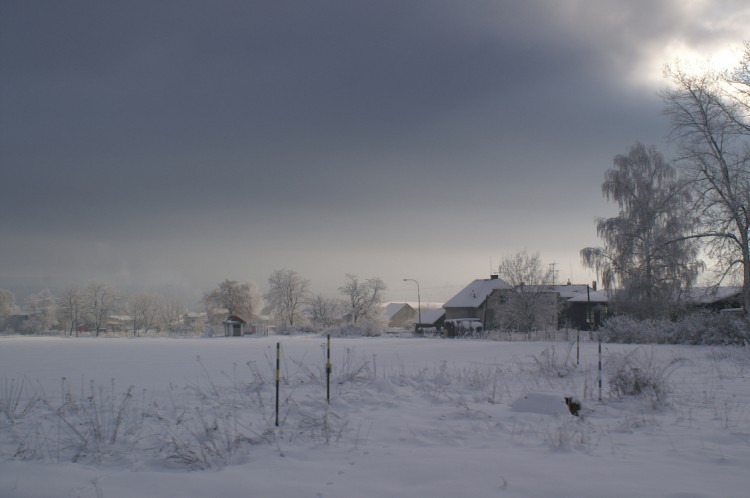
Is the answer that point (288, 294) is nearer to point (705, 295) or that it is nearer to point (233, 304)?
point (233, 304)

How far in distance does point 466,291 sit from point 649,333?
158 ft

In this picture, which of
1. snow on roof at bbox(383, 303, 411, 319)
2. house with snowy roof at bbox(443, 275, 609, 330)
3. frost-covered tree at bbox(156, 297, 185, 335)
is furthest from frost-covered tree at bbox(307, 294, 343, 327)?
frost-covered tree at bbox(156, 297, 185, 335)

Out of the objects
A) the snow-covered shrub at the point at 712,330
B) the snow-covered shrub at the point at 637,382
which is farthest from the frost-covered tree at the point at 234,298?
the snow-covered shrub at the point at 637,382

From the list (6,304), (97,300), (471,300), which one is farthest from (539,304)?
(6,304)

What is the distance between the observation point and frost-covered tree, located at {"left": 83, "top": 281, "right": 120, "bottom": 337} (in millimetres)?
102500

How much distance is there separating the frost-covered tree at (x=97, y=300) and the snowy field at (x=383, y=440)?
327ft

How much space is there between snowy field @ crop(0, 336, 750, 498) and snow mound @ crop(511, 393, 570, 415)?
1.3 inches

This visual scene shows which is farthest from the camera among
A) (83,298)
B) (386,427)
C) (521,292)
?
(83,298)

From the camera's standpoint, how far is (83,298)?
4043 inches

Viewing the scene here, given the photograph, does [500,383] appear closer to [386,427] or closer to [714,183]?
[386,427]

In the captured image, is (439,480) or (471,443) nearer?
(439,480)

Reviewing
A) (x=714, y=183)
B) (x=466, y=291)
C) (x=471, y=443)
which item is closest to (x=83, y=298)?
(x=466, y=291)

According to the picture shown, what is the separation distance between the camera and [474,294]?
7619 centimetres

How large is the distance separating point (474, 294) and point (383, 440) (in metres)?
70.0
